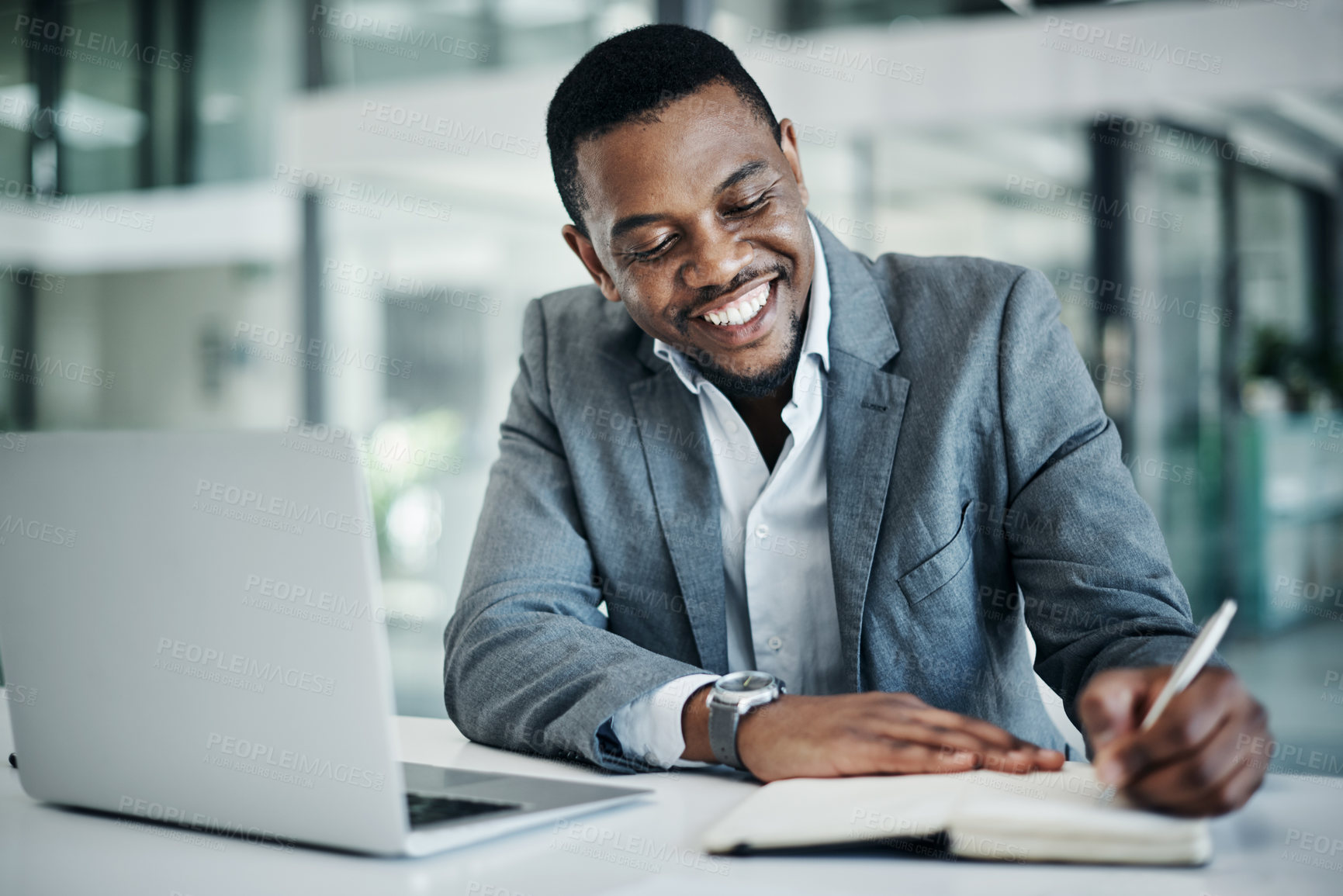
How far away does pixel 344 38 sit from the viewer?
5176mm

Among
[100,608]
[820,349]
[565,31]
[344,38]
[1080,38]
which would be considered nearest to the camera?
[100,608]

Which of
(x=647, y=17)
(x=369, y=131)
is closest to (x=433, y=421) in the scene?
(x=369, y=131)

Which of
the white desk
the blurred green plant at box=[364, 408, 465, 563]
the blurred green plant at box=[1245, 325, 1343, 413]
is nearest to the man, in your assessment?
the white desk

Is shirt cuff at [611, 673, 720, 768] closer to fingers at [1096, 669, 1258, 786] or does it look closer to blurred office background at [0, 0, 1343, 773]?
fingers at [1096, 669, 1258, 786]

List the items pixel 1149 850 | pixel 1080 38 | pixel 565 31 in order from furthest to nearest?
pixel 565 31
pixel 1080 38
pixel 1149 850

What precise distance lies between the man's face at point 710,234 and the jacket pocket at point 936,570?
0.33 meters

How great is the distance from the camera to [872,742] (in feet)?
3.43

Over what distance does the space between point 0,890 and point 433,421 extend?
4.68m

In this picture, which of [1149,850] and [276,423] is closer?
[1149,850]

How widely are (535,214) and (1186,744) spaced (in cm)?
507

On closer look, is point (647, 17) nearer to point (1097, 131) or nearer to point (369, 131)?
point (369, 131)

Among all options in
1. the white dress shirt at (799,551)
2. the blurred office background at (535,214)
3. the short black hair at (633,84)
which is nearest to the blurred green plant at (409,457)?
the blurred office background at (535,214)

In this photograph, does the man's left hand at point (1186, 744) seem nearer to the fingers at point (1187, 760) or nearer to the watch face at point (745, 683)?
the fingers at point (1187, 760)

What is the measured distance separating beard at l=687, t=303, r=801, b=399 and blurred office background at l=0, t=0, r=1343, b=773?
9.15 ft
